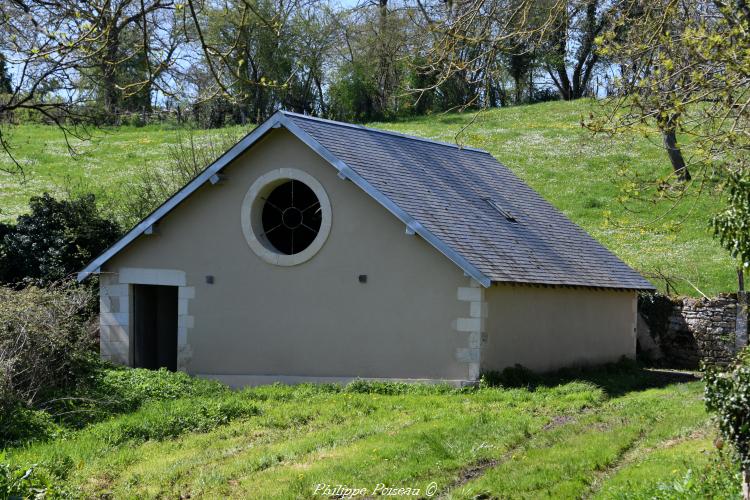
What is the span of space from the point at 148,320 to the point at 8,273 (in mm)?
4408

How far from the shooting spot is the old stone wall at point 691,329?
818 inches

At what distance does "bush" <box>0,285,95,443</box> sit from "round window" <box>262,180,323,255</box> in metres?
4.26

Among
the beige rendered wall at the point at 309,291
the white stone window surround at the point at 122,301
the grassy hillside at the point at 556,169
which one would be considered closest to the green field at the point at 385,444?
the beige rendered wall at the point at 309,291

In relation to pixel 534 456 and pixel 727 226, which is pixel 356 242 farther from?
pixel 727 226

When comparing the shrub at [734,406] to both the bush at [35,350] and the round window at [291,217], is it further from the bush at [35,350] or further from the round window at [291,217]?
the round window at [291,217]

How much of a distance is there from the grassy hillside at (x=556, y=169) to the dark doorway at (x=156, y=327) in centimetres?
746

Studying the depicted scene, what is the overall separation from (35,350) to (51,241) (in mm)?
8501

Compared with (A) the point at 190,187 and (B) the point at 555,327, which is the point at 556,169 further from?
(A) the point at 190,187

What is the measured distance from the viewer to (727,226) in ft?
26.5

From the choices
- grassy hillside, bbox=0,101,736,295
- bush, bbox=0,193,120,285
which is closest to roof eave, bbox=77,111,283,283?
bush, bbox=0,193,120,285

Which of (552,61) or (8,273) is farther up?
(552,61)

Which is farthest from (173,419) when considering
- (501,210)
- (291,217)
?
(501,210)

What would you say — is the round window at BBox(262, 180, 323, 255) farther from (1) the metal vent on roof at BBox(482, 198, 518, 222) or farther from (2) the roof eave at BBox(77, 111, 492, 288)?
(1) the metal vent on roof at BBox(482, 198, 518, 222)

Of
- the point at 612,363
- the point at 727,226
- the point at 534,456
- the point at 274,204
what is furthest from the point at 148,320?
the point at 727,226
